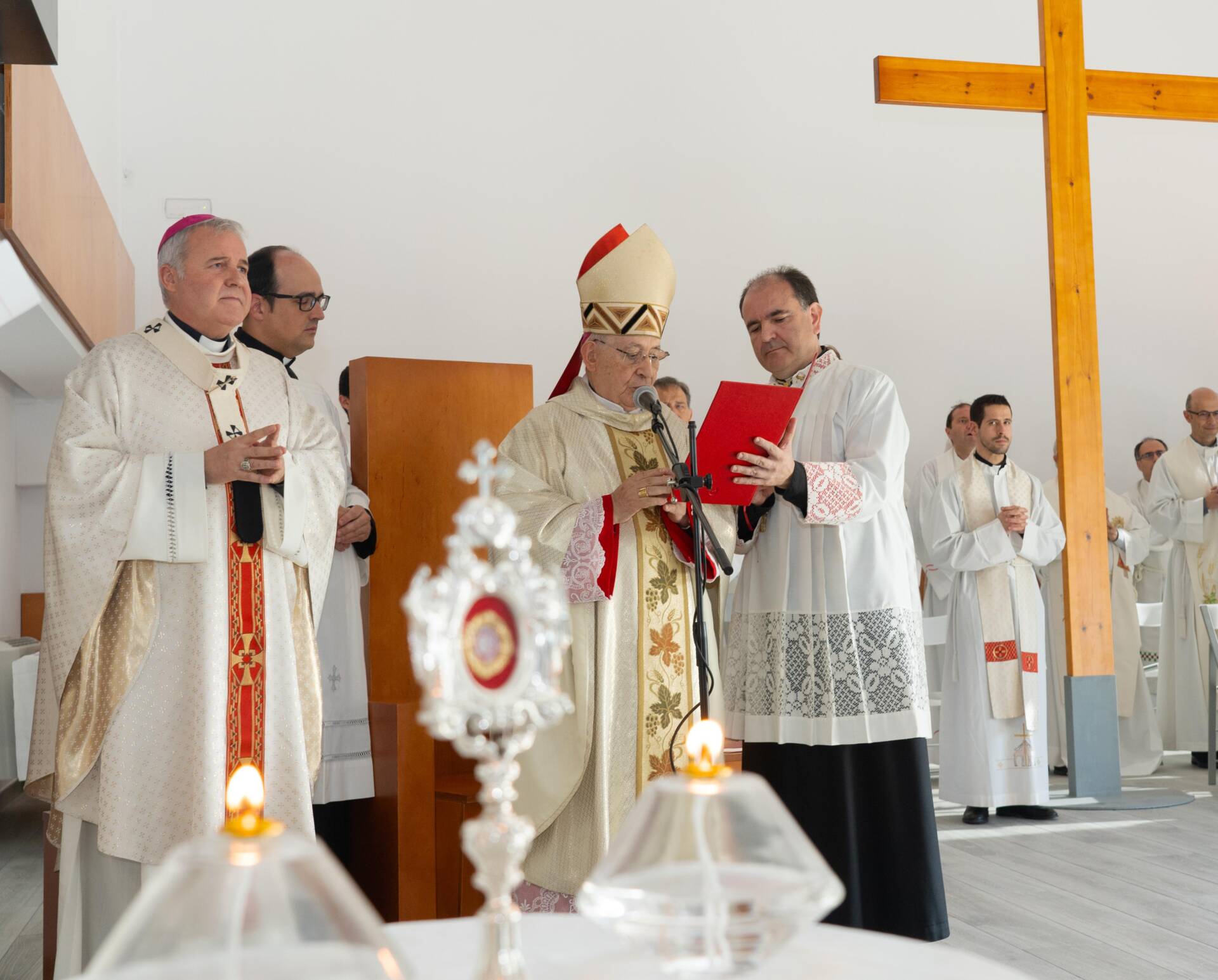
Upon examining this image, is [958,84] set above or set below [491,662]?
Answer: above

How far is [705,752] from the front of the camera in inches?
45.9

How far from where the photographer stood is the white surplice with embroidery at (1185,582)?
8250mm

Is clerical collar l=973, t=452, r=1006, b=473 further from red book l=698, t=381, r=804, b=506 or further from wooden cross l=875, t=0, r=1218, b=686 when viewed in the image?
red book l=698, t=381, r=804, b=506

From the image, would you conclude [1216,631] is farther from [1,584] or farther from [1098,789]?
[1,584]

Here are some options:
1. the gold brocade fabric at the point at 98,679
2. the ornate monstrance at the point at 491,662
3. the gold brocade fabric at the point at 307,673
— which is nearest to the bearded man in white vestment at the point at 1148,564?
the gold brocade fabric at the point at 307,673

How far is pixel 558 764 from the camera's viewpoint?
345 centimetres

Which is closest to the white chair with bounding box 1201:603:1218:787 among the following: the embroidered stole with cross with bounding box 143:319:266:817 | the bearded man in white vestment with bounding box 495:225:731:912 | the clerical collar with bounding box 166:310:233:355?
the bearded man in white vestment with bounding box 495:225:731:912

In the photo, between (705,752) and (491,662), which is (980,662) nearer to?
(705,752)

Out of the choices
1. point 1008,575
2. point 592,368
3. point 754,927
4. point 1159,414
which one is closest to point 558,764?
point 592,368

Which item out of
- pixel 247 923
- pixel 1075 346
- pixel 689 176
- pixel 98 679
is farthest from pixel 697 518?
pixel 689 176

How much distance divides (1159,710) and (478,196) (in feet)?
18.4

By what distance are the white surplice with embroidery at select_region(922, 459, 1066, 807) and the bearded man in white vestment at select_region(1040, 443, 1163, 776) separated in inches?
49.1

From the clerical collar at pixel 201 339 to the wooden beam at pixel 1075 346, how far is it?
418 centimetres

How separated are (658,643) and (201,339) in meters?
1.51
